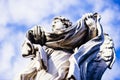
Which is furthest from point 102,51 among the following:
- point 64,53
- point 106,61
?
point 64,53

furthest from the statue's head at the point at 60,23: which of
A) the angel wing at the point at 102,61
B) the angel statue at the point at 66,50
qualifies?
the angel wing at the point at 102,61

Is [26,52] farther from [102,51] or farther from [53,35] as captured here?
[102,51]

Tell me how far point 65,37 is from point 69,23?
0.43 m

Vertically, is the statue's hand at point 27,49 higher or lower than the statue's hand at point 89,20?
lower

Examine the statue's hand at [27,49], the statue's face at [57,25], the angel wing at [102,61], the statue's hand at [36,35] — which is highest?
the statue's face at [57,25]

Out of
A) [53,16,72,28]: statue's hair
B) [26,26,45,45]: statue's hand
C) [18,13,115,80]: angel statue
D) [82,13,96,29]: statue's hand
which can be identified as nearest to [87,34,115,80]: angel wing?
[18,13,115,80]: angel statue

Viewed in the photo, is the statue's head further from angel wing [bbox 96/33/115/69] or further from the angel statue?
angel wing [bbox 96/33/115/69]

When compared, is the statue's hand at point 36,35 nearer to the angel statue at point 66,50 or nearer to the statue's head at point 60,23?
the angel statue at point 66,50

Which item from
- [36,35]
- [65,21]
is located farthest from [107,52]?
[36,35]

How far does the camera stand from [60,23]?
11.9 m

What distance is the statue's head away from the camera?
11.8 meters

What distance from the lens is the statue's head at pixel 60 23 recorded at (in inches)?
466

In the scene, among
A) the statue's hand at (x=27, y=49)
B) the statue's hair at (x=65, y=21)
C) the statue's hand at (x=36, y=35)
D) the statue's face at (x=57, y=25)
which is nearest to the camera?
the statue's hand at (x=27, y=49)

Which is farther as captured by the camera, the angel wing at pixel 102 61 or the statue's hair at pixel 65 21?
the statue's hair at pixel 65 21
